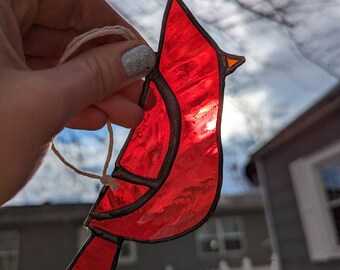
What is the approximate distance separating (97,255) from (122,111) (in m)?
0.16

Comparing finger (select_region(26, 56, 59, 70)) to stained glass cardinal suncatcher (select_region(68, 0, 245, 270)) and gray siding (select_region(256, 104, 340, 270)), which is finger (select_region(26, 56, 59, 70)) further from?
gray siding (select_region(256, 104, 340, 270))

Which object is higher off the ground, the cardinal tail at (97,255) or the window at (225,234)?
the window at (225,234)

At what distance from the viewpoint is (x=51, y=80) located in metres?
0.38

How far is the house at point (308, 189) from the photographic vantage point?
2285mm

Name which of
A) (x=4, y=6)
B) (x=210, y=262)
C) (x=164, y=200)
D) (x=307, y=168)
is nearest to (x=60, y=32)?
(x=4, y=6)

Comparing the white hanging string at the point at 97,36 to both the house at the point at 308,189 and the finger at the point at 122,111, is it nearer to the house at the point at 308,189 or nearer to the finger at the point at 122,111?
the finger at the point at 122,111

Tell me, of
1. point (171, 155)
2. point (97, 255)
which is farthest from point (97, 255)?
point (171, 155)

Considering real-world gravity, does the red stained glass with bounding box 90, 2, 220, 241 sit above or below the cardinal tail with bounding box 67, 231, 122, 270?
above

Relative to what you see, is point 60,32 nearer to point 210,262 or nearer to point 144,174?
point 144,174

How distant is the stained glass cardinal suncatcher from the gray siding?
1.93 m

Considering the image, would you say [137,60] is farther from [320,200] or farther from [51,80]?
[320,200]

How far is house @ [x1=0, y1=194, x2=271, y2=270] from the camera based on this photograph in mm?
4309

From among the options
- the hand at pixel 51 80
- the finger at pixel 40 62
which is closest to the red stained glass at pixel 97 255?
the hand at pixel 51 80

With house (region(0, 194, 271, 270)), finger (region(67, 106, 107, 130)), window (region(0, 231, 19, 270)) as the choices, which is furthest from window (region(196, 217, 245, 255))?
finger (region(67, 106, 107, 130))
